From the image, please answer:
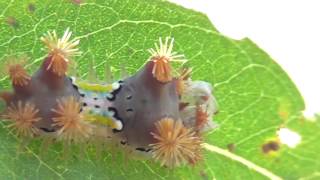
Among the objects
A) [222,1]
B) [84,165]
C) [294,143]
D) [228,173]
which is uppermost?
[222,1]

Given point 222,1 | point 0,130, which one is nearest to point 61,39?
point 0,130

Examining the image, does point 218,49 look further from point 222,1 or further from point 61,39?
point 222,1

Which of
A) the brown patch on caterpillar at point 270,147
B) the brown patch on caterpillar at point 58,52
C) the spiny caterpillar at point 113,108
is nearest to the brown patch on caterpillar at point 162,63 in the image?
the spiny caterpillar at point 113,108

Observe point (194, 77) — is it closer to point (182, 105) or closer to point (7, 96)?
point (182, 105)

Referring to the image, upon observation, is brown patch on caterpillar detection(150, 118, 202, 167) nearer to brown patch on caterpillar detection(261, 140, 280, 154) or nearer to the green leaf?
the green leaf

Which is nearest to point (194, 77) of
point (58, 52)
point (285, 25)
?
point (58, 52)

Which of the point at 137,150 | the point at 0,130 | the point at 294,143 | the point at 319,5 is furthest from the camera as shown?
the point at 319,5
